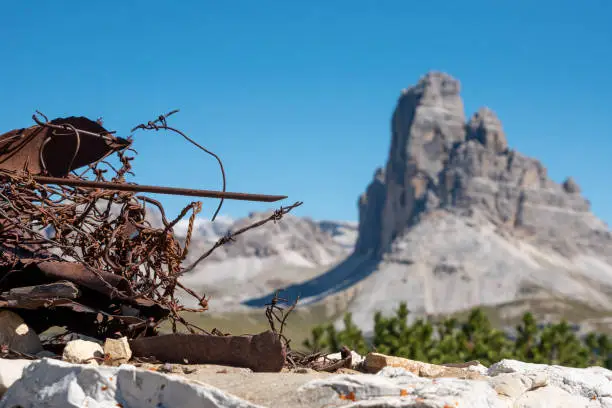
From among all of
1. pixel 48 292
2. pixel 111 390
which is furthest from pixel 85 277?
pixel 111 390

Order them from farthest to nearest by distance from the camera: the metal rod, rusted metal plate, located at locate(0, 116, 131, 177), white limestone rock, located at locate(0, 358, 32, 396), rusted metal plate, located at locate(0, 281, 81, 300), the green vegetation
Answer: the green vegetation, rusted metal plate, located at locate(0, 116, 131, 177), rusted metal plate, located at locate(0, 281, 81, 300), the metal rod, white limestone rock, located at locate(0, 358, 32, 396)

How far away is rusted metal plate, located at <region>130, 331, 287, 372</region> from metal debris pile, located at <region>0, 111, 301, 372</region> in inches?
0.5

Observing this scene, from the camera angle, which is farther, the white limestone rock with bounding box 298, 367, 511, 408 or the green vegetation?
the green vegetation

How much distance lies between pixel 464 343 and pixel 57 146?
7707 centimetres

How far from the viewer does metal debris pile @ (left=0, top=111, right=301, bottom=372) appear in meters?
7.00

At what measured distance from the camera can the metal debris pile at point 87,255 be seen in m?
7.00

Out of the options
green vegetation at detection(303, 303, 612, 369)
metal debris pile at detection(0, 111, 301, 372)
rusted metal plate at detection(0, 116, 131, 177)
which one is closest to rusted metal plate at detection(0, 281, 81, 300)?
metal debris pile at detection(0, 111, 301, 372)

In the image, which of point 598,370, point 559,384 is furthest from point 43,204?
point 598,370

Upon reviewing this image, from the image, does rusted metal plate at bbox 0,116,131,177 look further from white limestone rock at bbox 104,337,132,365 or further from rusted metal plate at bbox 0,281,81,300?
white limestone rock at bbox 104,337,132,365

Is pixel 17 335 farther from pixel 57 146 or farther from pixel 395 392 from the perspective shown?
pixel 395 392

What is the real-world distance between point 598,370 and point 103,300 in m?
5.76

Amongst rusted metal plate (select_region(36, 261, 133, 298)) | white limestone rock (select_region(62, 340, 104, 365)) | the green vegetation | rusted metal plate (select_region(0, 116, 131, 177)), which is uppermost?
the green vegetation

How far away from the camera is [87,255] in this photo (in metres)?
7.82

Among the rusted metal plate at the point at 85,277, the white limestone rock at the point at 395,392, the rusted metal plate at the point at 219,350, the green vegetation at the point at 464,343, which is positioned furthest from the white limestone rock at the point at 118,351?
the green vegetation at the point at 464,343
